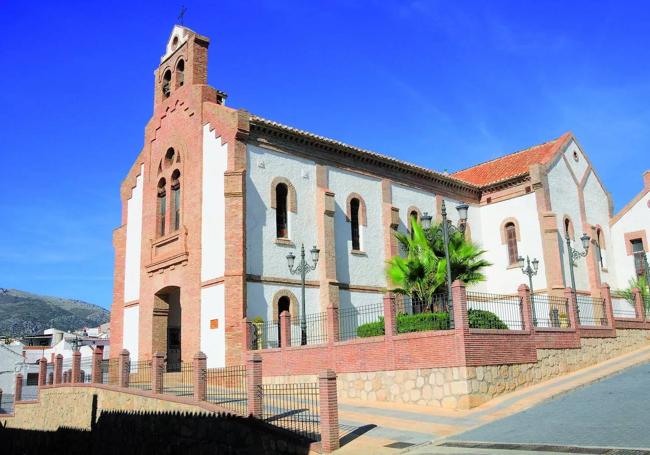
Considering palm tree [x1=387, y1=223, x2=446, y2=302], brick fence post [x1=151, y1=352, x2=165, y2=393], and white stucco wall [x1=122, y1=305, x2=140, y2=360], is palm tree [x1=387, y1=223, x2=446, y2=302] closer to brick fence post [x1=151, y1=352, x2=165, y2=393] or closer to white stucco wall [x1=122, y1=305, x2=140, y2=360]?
brick fence post [x1=151, y1=352, x2=165, y2=393]

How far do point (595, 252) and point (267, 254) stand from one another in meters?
18.1

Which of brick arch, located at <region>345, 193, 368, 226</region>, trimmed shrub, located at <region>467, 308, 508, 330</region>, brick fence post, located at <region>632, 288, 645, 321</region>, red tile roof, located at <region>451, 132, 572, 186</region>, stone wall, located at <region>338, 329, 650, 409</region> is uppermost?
red tile roof, located at <region>451, 132, 572, 186</region>

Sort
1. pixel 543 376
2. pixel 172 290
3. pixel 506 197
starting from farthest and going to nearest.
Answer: pixel 506 197
pixel 172 290
pixel 543 376

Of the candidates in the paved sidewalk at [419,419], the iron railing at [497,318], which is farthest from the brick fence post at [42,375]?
the iron railing at [497,318]

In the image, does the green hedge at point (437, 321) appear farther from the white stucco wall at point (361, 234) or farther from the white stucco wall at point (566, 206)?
the white stucco wall at point (566, 206)

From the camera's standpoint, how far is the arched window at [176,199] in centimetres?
2580

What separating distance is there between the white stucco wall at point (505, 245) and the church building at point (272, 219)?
0.07 metres

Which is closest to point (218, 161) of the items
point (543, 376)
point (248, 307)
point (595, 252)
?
point (248, 307)

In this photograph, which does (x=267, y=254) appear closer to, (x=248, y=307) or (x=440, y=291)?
(x=248, y=307)

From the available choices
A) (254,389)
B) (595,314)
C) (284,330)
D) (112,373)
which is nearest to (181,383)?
(112,373)

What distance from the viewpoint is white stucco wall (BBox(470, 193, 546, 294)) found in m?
30.3

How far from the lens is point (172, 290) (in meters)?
26.0

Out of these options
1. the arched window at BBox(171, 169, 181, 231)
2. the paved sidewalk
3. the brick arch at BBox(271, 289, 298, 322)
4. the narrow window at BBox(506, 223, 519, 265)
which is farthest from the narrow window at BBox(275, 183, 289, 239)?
the narrow window at BBox(506, 223, 519, 265)

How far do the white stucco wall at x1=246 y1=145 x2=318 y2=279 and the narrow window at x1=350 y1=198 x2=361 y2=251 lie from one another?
222 centimetres
